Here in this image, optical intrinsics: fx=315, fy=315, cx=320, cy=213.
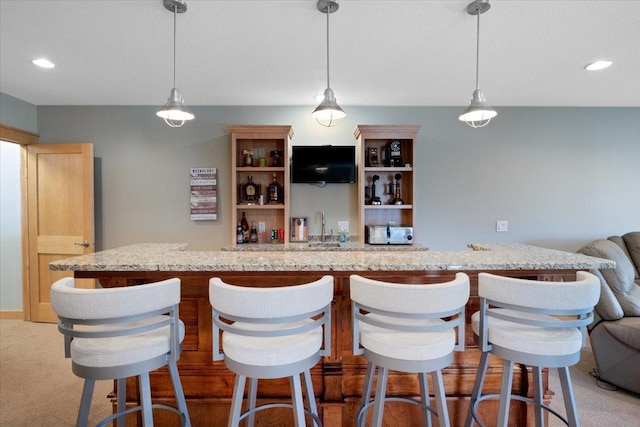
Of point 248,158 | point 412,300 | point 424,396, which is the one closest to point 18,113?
point 248,158

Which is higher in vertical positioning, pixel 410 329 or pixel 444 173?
pixel 444 173

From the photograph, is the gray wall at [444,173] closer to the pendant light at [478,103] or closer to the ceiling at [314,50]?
the ceiling at [314,50]

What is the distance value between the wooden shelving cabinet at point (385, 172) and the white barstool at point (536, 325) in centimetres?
216

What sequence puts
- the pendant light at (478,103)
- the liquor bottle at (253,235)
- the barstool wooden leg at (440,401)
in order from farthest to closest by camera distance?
the liquor bottle at (253,235) → the pendant light at (478,103) → the barstool wooden leg at (440,401)

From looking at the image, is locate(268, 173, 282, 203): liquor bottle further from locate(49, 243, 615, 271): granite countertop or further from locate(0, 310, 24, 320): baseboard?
locate(0, 310, 24, 320): baseboard

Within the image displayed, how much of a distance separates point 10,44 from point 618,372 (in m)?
5.03

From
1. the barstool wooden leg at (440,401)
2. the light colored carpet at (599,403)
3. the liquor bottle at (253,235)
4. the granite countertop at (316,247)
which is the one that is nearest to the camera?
the barstool wooden leg at (440,401)

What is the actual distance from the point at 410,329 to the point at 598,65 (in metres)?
2.95

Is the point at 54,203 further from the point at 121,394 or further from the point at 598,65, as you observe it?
the point at 598,65

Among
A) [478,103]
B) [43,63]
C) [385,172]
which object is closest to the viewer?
[478,103]

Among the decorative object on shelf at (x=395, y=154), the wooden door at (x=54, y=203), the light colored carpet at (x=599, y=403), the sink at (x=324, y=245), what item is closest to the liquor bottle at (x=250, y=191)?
the sink at (x=324, y=245)

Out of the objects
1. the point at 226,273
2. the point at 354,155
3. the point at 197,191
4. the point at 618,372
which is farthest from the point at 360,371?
the point at 197,191

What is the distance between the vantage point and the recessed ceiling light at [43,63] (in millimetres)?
2534

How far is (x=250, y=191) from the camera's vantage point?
3.60 m
